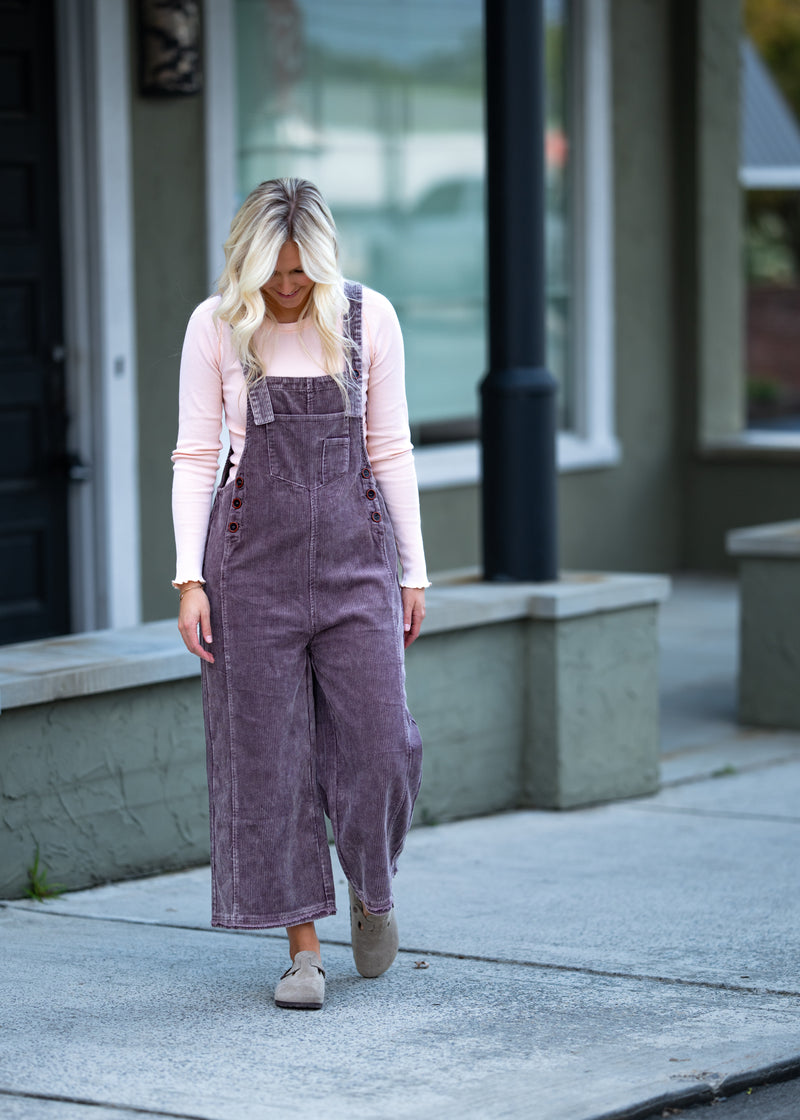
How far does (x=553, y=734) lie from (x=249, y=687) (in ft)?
7.59

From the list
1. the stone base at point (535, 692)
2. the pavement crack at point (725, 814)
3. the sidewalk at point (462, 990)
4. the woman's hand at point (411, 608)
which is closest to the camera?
the sidewalk at point (462, 990)

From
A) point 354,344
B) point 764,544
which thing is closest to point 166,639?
point 354,344

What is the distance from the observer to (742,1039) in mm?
3887

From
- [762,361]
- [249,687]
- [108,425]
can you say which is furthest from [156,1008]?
[762,361]

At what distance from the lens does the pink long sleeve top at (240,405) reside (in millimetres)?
3986

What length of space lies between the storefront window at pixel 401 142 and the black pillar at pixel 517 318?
270cm

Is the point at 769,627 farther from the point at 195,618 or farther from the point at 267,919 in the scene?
the point at 195,618

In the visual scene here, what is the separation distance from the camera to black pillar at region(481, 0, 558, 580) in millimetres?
6125

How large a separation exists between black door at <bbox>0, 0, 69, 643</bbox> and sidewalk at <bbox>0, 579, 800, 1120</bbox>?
2.57 meters

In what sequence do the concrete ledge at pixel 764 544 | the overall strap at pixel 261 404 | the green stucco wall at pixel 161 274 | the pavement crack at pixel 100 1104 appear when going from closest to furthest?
the pavement crack at pixel 100 1104 < the overall strap at pixel 261 404 < the concrete ledge at pixel 764 544 < the green stucco wall at pixel 161 274

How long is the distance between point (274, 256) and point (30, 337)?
4.08 meters

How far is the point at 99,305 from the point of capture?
7789 millimetres

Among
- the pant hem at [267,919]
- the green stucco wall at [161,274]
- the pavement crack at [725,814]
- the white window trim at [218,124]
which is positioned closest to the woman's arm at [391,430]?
the pant hem at [267,919]

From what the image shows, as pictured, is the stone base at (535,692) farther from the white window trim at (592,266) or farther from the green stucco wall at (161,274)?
the white window trim at (592,266)
